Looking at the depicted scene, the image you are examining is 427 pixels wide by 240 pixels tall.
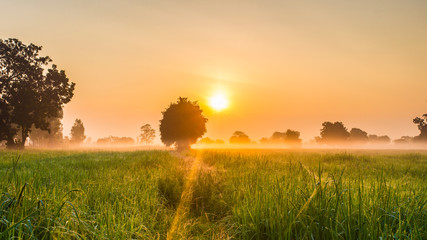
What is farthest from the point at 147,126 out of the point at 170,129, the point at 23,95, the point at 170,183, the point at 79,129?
the point at 170,183

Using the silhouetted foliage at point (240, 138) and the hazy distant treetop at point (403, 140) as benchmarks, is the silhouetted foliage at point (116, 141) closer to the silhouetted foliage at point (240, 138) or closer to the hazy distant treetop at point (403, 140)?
the silhouetted foliage at point (240, 138)

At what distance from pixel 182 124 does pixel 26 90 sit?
24060mm

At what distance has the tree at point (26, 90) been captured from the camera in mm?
30000

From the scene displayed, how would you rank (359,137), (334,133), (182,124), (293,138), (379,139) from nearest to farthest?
(182,124) < (334,133) < (293,138) < (359,137) < (379,139)

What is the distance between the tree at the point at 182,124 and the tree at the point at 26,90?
17254mm

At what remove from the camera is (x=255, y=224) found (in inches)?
129

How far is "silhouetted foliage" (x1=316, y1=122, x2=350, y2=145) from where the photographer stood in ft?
316

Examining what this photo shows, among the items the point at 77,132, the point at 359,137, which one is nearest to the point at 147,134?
the point at 77,132

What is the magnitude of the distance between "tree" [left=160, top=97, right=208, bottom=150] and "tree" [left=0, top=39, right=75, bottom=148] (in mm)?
17254

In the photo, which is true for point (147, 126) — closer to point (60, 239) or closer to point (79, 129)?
point (79, 129)

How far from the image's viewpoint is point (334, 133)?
96938mm

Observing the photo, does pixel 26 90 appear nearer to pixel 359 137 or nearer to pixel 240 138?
pixel 240 138

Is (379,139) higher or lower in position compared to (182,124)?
lower

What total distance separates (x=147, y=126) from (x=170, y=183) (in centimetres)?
14663
